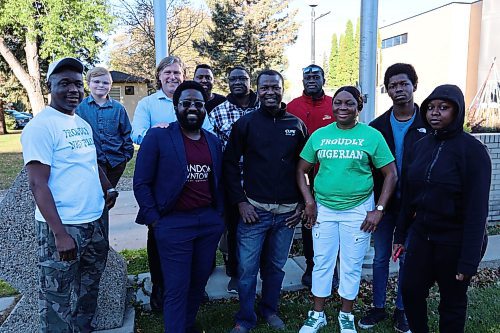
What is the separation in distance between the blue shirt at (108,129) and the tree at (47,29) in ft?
59.8

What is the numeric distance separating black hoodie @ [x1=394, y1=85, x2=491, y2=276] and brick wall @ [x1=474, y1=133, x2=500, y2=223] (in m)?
4.09

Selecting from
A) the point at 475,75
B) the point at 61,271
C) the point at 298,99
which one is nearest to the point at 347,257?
the point at 298,99

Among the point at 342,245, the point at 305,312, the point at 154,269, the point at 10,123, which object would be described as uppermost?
the point at 10,123

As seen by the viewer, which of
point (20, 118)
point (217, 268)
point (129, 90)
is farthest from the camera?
point (20, 118)

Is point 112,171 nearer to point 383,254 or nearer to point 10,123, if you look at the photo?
point 383,254

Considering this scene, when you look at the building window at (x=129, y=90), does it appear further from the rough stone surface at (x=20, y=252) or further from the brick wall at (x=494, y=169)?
the rough stone surface at (x=20, y=252)

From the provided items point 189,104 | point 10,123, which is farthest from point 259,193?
point 10,123

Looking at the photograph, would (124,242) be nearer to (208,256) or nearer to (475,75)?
(208,256)

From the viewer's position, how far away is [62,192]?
2.57 metres

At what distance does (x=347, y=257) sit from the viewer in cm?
337

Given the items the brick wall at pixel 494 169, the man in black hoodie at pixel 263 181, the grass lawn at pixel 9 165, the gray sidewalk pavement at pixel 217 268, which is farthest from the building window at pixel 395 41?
the man in black hoodie at pixel 263 181

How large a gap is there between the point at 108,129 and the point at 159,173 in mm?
1341

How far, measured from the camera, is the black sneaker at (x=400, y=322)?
140 inches

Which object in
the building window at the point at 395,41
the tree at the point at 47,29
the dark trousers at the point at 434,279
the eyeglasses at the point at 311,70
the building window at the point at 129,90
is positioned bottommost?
the dark trousers at the point at 434,279
